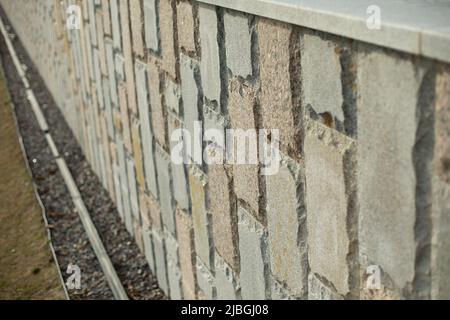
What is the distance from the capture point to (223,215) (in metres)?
3.44

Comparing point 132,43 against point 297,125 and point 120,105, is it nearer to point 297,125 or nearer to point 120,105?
point 120,105

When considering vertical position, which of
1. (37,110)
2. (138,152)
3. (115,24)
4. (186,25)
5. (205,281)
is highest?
(115,24)

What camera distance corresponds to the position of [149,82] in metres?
4.50

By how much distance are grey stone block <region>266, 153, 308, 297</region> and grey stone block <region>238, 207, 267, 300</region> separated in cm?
14

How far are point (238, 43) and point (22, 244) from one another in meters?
4.24

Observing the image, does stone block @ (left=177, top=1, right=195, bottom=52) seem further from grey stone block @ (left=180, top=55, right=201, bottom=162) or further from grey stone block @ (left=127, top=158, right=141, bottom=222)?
grey stone block @ (left=127, top=158, right=141, bottom=222)

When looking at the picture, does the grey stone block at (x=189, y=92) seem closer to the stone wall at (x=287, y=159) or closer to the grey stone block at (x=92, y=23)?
the stone wall at (x=287, y=159)

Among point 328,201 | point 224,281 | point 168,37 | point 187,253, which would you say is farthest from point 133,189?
point 328,201

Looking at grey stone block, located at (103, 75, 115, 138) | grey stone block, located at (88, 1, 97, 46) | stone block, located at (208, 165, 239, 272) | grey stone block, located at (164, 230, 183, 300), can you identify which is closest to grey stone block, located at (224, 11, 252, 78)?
stone block, located at (208, 165, 239, 272)

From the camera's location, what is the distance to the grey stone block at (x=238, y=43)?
2.78 meters

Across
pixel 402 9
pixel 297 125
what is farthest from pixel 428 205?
pixel 297 125

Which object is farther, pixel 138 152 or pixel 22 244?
pixel 22 244

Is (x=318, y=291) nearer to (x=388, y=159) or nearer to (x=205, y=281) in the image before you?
(x=388, y=159)

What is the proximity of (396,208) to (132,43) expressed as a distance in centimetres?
327
